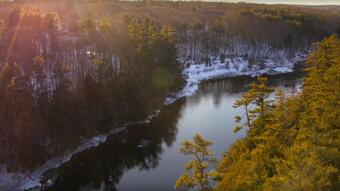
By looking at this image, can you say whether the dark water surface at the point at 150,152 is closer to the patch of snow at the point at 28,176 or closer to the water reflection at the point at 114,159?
the water reflection at the point at 114,159

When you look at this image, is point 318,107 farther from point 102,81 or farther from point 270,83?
point 270,83

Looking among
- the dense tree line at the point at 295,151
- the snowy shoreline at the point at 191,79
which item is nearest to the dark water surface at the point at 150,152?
the snowy shoreline at the point at 191,79

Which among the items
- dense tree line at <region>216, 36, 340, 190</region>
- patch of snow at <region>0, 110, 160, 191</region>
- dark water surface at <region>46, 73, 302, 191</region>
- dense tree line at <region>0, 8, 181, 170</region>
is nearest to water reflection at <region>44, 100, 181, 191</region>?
dark water surface at <region>46, 73, 302, 191</region>

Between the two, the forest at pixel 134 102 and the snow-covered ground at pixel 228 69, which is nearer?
the forest at pixel 134 102

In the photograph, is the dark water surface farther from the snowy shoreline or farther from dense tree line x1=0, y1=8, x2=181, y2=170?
dense tree line x1=0, y1=8, x2=181, y2=170

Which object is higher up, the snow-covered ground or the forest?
the forest

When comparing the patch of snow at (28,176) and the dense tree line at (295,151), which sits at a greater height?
the dense tree line at (295,151)

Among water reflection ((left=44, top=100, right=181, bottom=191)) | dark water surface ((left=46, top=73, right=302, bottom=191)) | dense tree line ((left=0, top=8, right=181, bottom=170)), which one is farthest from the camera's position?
dense tree line ((left=0, top=8, right=181, bottom=170))
